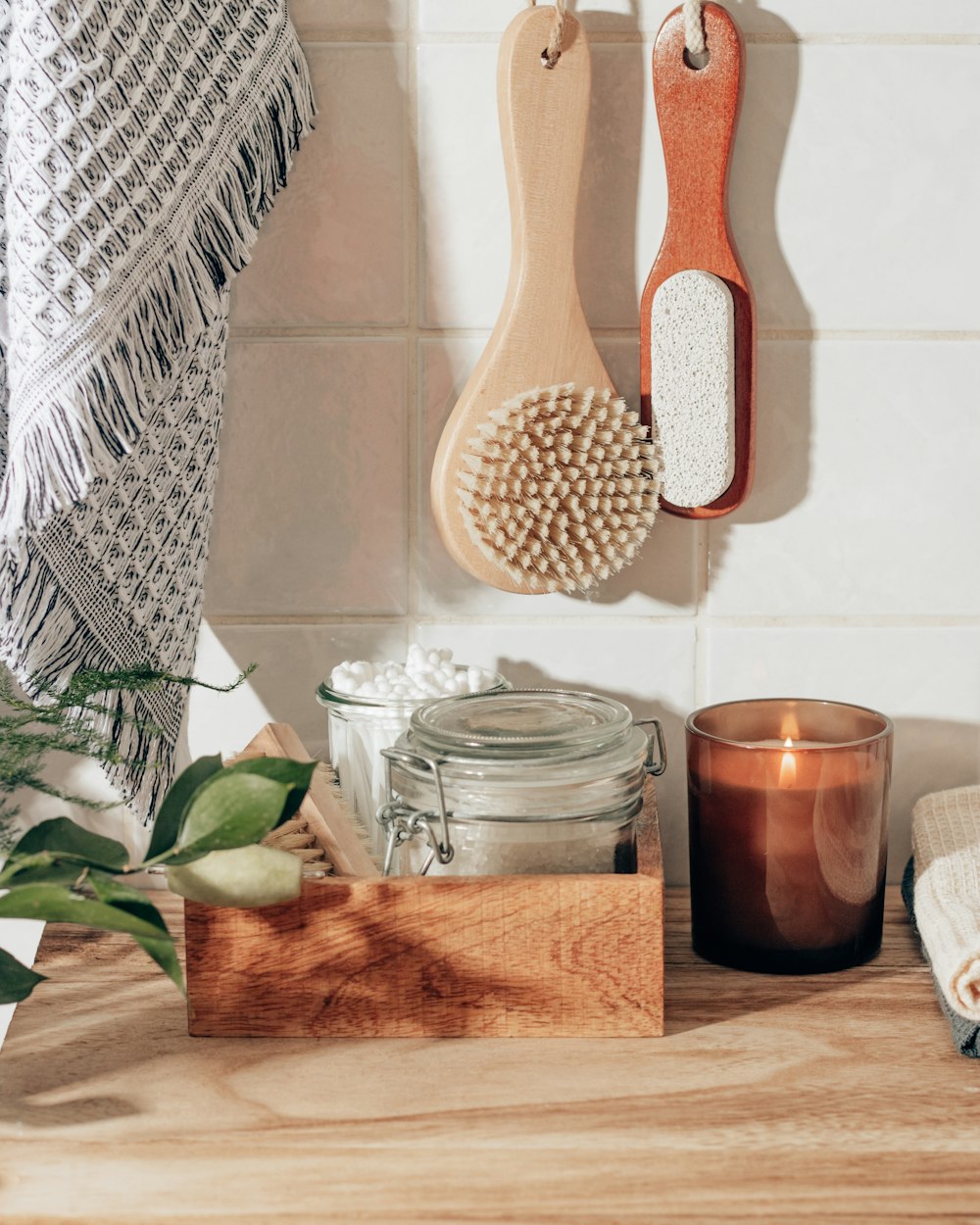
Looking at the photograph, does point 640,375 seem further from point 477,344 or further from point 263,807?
point 263,807

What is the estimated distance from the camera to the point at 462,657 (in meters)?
0.70

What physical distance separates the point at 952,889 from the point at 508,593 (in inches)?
11.4

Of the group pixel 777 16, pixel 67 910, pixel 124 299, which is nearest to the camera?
pixel 67 910

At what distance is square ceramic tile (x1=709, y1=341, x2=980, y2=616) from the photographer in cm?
68

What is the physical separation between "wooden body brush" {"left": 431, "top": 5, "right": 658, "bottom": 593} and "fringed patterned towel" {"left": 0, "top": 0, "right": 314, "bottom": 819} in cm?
13

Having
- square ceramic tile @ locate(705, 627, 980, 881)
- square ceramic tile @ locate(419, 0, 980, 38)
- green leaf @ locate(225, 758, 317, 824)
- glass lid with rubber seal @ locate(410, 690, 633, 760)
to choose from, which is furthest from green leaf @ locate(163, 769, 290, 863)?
square ceramic tile @ locate(419, 0, 980, 38)

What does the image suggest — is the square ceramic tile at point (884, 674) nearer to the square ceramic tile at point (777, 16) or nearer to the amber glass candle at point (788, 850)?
the amber glass candle at point (788, 850)

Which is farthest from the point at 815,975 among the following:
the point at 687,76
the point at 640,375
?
the point at 687,76

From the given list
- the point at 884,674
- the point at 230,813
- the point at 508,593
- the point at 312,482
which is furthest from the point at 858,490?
the point at 230,813

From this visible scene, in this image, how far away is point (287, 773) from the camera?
45cm

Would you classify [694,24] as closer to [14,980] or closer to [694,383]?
[694,383]

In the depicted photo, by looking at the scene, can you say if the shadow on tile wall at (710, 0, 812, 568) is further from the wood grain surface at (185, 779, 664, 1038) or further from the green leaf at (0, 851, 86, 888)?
the green leaf at (0, 851, 86, 888)

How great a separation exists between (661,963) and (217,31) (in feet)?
1.68

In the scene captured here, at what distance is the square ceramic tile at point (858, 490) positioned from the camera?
26.6 inches
